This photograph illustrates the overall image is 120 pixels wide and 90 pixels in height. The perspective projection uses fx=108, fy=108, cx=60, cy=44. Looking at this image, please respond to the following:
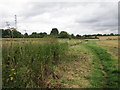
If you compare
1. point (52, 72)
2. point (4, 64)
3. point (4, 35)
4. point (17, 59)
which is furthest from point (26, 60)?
point (52, 72)

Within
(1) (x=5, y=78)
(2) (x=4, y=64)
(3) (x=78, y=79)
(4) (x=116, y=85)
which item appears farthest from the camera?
(3) (x=78, y=79)

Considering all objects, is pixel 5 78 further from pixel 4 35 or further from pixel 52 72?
pixel 52 72

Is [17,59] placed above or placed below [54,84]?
above

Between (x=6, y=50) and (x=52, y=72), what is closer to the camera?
(x=6, y=50)

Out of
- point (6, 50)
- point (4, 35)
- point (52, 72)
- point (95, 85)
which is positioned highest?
point (4, 35)

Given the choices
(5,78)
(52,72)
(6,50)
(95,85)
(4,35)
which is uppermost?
(4,35)

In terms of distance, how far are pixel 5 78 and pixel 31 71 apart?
78 cm

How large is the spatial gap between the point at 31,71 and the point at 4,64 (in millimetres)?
808

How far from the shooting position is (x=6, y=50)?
11.5 ft

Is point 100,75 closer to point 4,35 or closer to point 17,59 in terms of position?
point 17,59

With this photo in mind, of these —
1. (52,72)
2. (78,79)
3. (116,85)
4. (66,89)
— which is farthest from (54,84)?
(116,85)

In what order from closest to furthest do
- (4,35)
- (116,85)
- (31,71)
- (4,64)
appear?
1. (4,64)
2. (31,71)
3. (4,35)
4. (116,85)

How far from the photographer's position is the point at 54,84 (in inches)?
155

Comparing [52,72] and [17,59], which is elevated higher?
[17,59]
